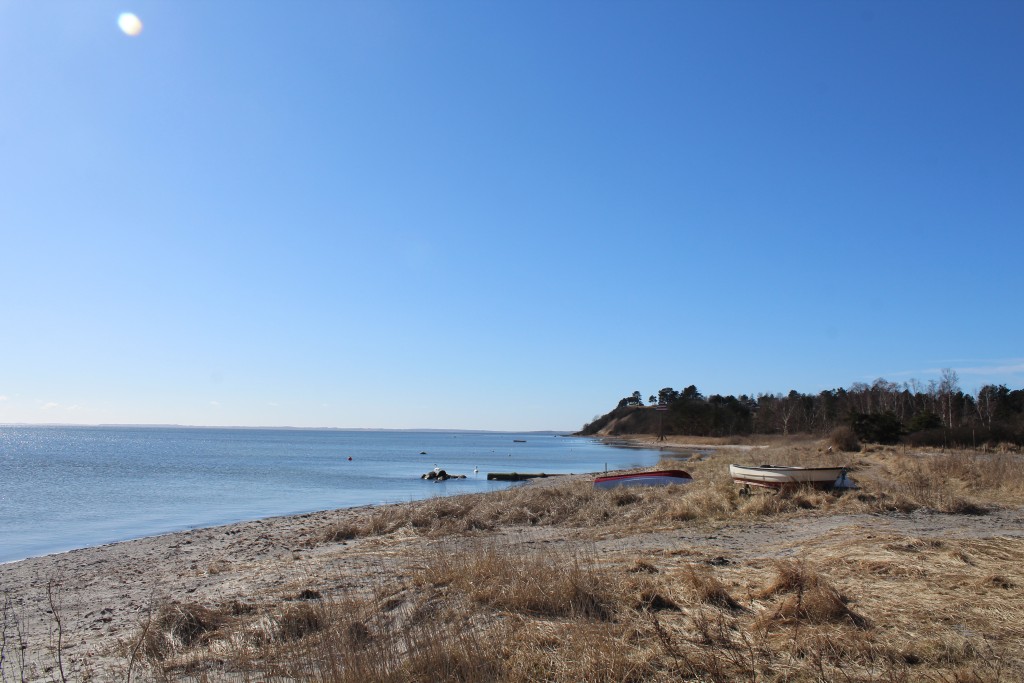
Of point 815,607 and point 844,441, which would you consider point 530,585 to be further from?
point 844,441

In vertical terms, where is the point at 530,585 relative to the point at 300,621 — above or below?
above

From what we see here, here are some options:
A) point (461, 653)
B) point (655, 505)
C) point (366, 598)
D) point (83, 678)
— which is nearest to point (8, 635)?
point (83, 678)

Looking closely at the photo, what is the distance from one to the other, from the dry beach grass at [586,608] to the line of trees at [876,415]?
3146 centimetres

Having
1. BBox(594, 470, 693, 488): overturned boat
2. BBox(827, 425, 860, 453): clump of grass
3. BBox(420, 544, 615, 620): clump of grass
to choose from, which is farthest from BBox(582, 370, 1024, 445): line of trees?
BBox(420, 544, 615, 620): clump of grass

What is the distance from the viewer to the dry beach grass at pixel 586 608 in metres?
5.53

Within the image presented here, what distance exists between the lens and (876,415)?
46.8m

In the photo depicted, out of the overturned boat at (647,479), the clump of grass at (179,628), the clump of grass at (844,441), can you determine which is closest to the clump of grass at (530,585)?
the clump of grass at (179,628)

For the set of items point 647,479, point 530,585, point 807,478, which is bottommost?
point 647,479

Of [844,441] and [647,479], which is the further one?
[844,441]

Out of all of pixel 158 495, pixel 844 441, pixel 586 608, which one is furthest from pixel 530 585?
pixel 844 441

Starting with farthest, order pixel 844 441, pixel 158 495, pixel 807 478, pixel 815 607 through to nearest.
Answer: pixel 844 441 < pixel 158 495 < pixel 807 478 < pixel 815 607

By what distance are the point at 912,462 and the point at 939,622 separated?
22854 millimetres

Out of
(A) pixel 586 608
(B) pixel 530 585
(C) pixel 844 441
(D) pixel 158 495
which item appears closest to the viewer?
(A) pixel 586 608

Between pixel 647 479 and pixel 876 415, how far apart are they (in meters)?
28.2
